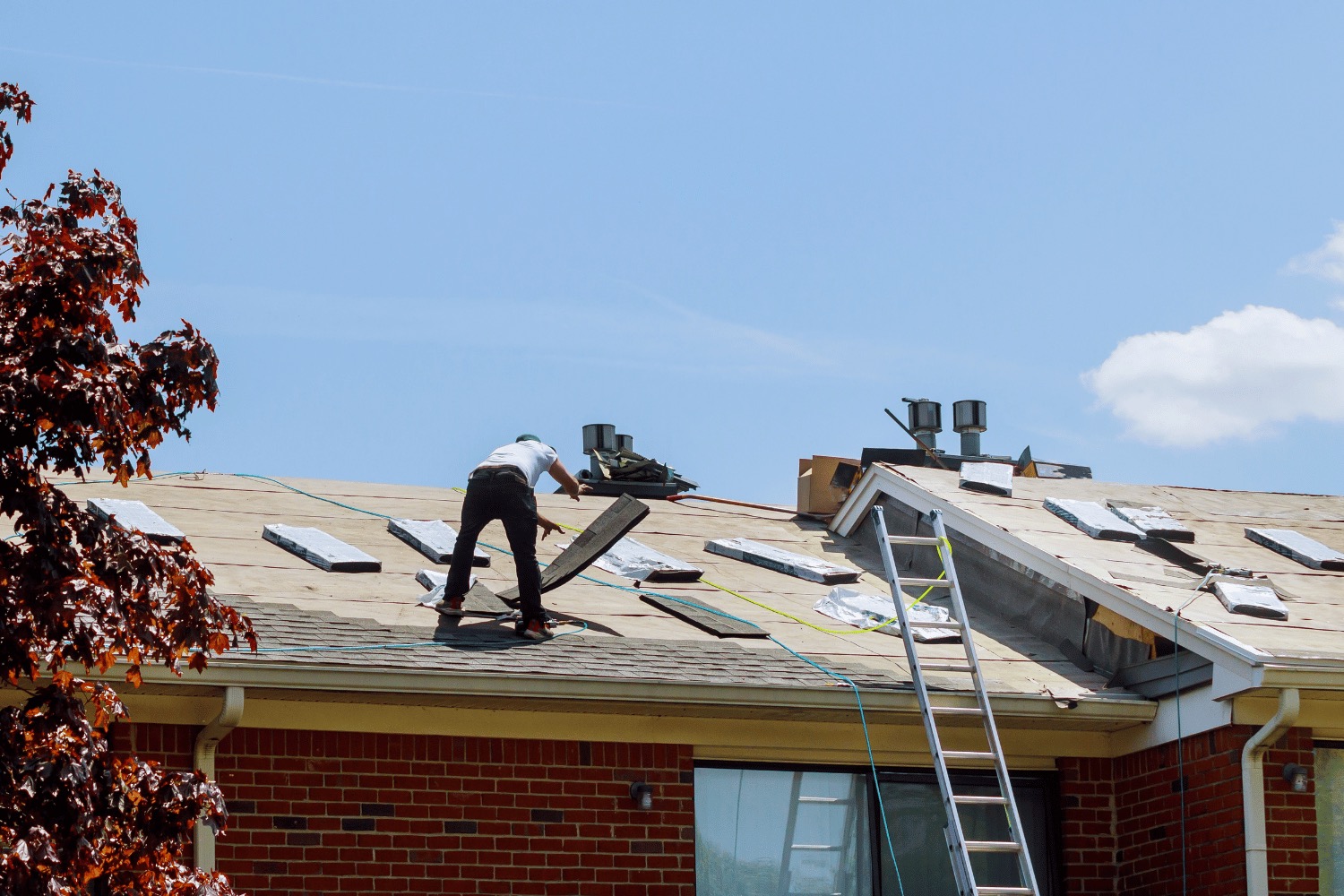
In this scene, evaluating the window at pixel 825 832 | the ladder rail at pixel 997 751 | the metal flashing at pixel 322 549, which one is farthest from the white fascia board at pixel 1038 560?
the metal flashing at pixel 322 549

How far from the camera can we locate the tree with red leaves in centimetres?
490

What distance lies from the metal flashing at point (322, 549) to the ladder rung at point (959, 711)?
345 centimetres

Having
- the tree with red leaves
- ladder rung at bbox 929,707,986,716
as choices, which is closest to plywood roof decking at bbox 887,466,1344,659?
ladder rung at bbox 929,707,986,716

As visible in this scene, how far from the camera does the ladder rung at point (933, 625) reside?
10.4 meters

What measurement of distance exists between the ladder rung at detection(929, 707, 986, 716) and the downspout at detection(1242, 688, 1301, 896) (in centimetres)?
140

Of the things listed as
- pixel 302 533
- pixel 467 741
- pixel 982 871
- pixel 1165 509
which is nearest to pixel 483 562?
pixel 302 533

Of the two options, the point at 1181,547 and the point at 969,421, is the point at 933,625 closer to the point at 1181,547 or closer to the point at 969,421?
the point at 1181,547

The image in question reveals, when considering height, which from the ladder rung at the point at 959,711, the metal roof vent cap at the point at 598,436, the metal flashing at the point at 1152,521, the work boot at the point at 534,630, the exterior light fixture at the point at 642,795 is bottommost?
the exterior light fixture at the point at 642,795

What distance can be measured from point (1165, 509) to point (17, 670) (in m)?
9.31

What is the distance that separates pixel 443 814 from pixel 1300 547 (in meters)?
6.31

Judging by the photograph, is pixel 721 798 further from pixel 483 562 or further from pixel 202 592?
pixel 202 592

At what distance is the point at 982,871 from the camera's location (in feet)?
32.0

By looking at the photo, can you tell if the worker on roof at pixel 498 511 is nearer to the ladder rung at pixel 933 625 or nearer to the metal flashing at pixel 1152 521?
the ladder rung at pixel 933 625

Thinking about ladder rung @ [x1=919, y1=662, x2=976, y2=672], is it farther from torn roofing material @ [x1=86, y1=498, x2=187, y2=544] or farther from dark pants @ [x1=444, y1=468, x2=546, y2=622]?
torn roofing material @ [x1=86, y1=498, x2=187, y2=544]
